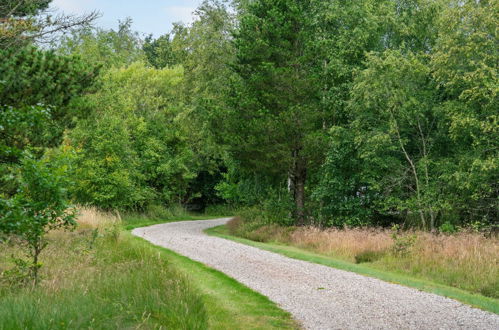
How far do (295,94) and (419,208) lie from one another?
7105 mm

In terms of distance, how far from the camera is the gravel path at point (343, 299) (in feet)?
22.5

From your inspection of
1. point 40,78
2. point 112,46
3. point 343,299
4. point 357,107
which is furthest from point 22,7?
point 112,46

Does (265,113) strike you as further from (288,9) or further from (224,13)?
(224,13)

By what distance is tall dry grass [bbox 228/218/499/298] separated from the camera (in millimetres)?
10814

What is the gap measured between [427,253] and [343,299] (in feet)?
17.4

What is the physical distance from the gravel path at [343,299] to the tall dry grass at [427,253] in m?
2.19

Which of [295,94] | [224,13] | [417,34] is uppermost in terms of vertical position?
[224,13]

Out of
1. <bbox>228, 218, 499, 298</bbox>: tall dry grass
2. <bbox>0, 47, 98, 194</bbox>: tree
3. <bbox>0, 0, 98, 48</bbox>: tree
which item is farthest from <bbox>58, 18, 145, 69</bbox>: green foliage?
<bbox>0, 0, 98, 48</bbox>: tree

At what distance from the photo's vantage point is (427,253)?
496 inches

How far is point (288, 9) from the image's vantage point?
2166 centimetres

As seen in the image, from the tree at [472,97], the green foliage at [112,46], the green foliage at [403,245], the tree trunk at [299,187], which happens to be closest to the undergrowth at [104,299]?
the green foliage at [403,245]

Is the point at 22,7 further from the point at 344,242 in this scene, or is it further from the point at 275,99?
the point at 275,99

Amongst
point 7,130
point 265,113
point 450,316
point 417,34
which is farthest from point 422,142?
point 7,130

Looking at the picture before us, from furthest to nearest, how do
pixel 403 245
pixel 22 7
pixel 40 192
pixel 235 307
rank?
1. pixel 403 245
2. pixel 22 7
3. pixel 235 307
4. pixel 40 192
